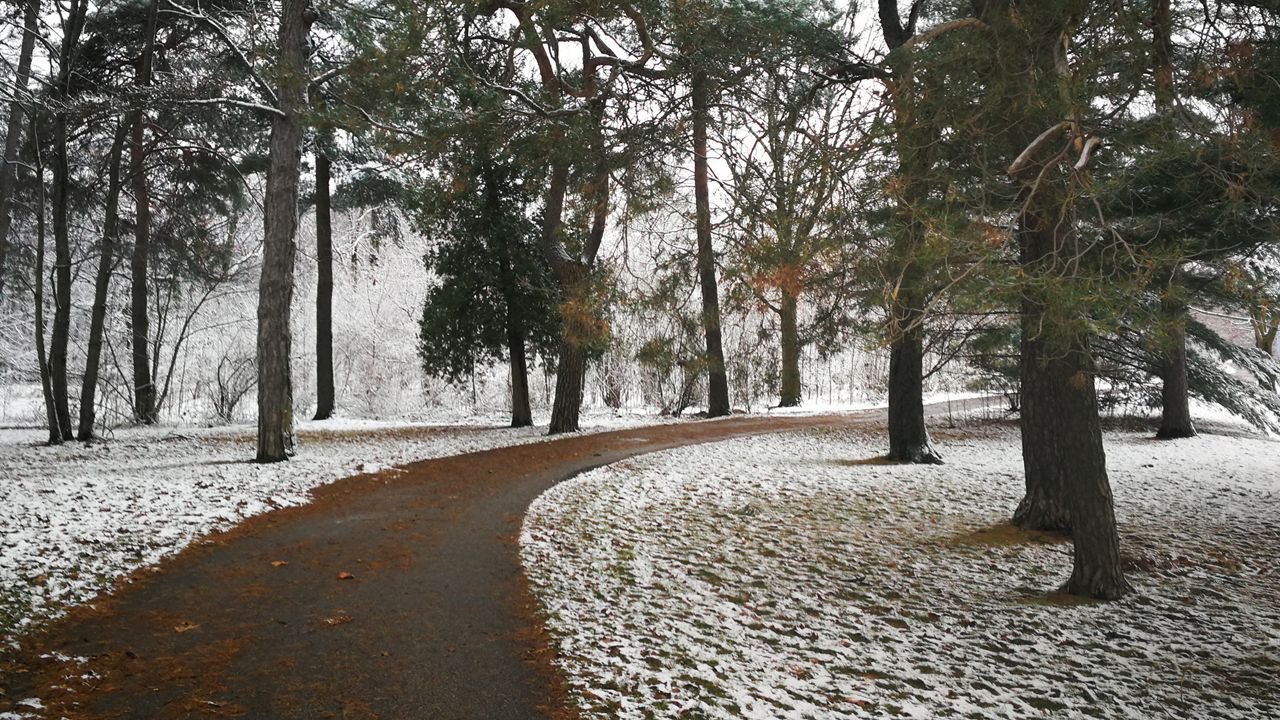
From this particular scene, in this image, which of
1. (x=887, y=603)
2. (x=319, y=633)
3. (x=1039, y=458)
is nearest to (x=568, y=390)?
(x=1039, y=458)

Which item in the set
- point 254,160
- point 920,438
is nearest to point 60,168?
point 254,160

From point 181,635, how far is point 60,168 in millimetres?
11296

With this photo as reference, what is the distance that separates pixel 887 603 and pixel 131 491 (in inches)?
282

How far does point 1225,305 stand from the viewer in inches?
473

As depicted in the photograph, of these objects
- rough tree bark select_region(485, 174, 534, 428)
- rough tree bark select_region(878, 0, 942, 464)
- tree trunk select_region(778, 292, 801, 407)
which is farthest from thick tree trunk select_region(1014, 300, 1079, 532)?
rough tree bark select_region(485, 174, 534, 428)

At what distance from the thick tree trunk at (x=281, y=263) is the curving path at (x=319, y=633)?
3.68 metres

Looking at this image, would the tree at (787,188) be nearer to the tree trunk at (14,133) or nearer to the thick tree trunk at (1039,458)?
the thick tree trunk at (1039,458)

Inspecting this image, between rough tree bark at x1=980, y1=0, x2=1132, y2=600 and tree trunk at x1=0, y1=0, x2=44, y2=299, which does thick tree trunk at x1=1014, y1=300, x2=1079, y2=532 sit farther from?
tree trunk at x1=0, y1=0, x2=44, y2=299

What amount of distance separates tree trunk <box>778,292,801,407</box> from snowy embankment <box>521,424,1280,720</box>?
2.17 metres

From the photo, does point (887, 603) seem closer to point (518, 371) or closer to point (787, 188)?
point (787, 188)

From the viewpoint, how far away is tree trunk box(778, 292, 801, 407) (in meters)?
9.02

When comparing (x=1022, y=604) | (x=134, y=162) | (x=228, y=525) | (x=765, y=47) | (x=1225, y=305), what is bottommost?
(x=1022, y=604)

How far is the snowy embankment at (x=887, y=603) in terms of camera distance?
12.9 ft

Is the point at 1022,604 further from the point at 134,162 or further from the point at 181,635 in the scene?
the point at 134,162
